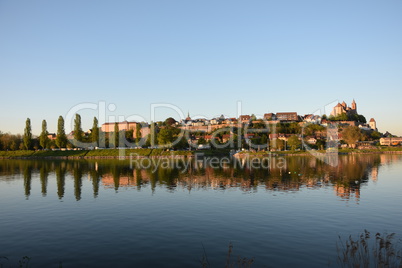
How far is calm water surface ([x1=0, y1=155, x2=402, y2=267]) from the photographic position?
53.7 ft

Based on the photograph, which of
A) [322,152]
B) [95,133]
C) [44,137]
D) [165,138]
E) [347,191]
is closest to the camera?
[347,191]

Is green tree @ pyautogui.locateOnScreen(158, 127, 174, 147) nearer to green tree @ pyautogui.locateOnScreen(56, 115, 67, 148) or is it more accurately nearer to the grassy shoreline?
the grassy shoreline

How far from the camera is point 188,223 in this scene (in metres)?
22.8

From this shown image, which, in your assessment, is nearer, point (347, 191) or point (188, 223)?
point (188, 223)

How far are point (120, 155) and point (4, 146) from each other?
64013mm

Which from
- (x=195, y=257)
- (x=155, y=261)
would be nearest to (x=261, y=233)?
(x=195, y=257)

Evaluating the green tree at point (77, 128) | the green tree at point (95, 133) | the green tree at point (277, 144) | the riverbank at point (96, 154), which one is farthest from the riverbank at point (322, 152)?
the green tree at point (77, 128)

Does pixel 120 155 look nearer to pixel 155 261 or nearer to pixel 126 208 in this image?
pixel 126 208

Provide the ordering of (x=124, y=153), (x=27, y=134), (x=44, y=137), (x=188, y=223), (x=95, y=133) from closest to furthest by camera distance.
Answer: (x=188, y=223) < (x=124, y=153) < (x=27, y=134) < (x=95, y=133) < (x=44, y=137)

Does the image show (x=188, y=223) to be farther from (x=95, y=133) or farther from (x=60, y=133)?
(x=60, y=133)

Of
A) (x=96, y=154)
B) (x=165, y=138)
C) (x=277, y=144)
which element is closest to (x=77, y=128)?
(x=96, y=154)

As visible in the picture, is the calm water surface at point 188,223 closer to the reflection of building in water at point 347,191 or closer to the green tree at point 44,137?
the reflection of building in water at point 347,191

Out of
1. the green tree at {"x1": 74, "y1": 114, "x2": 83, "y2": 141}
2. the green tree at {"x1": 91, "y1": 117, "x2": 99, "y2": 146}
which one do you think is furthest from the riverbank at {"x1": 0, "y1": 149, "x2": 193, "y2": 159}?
the green tree at {"x1": 74, "y1": 114, "x2": 83, "y2": 141}

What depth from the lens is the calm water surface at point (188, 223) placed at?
1637cm
